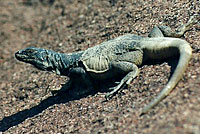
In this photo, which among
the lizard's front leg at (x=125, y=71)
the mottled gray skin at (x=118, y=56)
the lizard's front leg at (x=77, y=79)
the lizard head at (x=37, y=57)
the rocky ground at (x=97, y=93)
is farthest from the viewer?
the lizard head at (x=37, y=57)

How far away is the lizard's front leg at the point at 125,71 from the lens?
446 cm

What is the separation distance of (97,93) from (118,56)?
686 millimetres

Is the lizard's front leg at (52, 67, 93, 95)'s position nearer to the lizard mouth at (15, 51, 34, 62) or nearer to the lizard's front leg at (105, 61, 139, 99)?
the lizard's front leg at (105, 61, 139, 99)

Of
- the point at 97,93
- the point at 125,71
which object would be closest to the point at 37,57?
the point at 97,93

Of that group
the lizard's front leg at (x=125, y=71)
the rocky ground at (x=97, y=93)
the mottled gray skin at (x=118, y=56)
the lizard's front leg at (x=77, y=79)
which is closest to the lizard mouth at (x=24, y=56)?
the mottled gray skin at (x=118, y=56)

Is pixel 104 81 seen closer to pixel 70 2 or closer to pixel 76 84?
pixel 76 84

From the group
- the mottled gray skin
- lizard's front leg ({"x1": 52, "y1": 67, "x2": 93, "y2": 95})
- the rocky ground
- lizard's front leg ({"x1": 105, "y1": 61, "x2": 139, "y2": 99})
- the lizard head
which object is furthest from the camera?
the lizard head

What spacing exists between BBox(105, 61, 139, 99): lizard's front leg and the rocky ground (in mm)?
104

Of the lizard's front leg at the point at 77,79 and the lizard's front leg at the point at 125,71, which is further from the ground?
the lizard's front leg at the point at 125,71

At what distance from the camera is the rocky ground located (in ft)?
12.0

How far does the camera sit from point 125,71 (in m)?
4.52

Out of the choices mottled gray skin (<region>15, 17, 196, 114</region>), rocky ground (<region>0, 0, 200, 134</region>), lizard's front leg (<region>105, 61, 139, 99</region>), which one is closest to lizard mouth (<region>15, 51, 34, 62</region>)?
mottled gray skin (<region>15, 17, 196, 114</region>)

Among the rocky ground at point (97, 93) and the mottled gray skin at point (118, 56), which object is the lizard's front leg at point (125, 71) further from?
the rocky ground at point (97, 93)

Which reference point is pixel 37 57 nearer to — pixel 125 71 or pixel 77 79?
pixel 77 79
